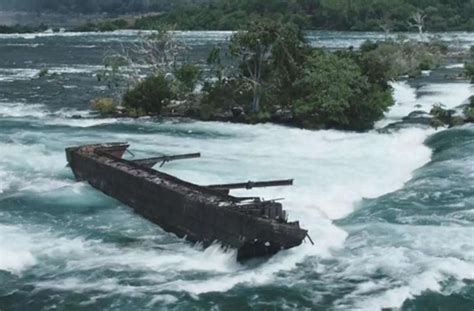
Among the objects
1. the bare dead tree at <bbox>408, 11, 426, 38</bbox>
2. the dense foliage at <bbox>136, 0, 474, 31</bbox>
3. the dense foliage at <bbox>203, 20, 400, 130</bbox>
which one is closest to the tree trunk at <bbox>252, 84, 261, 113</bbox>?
the dense foliage at <bbox>203, 20, 400, 130</bbox>

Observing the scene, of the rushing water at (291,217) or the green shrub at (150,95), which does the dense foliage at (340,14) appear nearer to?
the green shrub at (150,95)

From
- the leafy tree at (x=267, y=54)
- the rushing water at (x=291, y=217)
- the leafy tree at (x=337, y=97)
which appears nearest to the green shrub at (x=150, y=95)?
the rushing water at (x=291, y=217)

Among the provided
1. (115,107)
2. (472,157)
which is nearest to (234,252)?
(472,157)

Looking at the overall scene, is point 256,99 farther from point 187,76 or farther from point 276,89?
point 187,76

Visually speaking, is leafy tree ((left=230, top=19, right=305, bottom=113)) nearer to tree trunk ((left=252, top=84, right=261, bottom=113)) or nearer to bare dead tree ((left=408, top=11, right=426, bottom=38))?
tree trunk ((left=252, top=84, right=261, bottom=113))

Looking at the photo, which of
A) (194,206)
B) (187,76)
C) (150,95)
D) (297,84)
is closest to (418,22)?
(187,76)
